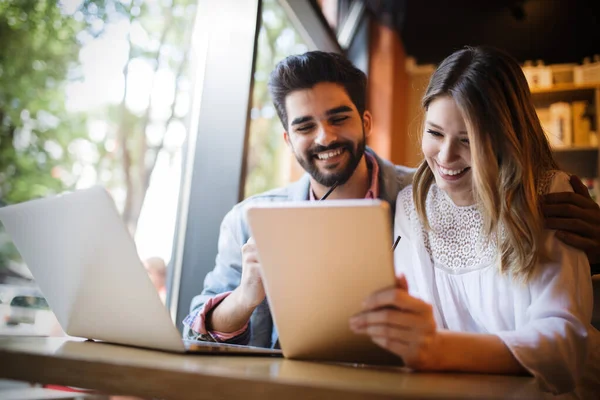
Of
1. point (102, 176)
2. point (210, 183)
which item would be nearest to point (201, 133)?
point (210, 183)

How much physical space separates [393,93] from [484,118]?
2.84 metres

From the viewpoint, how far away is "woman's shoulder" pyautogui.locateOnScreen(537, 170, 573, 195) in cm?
110

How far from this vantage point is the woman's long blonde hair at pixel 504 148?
1018 millimetres

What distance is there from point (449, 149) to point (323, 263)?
58 cm

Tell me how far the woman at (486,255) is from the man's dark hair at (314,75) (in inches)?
22.1

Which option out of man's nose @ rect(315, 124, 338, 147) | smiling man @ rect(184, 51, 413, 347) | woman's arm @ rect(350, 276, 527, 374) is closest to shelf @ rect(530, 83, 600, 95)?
smiling man @ rect(184, 51, 413, 347)

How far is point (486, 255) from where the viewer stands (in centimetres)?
116

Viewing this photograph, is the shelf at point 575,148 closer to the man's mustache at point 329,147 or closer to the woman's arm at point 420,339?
the man's mustache at point 329,147

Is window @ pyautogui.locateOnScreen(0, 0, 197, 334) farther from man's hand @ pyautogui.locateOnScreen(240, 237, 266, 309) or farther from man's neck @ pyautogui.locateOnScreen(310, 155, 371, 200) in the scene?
man's neck @ pyautogui.locateOnScreen(310, 155, 371, 200)

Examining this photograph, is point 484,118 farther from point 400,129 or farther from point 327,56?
point 400,129

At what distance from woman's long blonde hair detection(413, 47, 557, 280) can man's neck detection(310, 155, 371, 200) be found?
66 cm

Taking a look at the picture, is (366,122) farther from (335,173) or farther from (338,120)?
(335,173)

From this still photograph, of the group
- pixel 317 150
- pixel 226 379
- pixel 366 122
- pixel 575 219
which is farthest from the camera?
pixel 366 122

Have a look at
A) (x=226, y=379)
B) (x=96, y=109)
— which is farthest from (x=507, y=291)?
(x=96, y=109)
